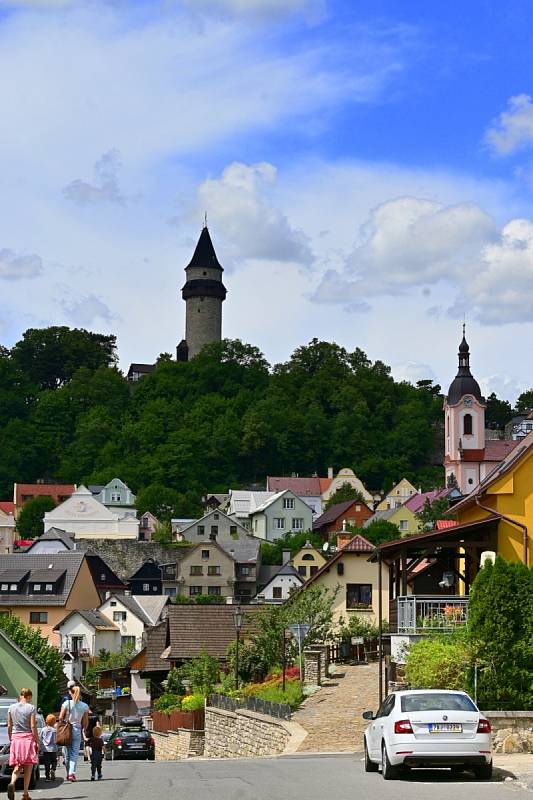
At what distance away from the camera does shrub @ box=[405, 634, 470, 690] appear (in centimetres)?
2375

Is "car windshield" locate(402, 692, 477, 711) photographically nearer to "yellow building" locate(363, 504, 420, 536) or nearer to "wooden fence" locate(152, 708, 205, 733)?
"wooden fence" locate(152, 708, 205, 733)

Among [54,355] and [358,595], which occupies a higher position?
[54,355]

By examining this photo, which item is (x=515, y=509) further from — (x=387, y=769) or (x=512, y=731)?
(x=387, y=769)

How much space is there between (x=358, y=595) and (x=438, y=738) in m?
31.8

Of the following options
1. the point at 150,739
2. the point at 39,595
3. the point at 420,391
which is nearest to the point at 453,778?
the point at 150,739

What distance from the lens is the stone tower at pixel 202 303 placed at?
6476 inches

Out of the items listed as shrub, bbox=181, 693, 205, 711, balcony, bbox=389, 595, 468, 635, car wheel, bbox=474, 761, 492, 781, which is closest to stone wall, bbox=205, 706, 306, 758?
shrub, bbox=181, 693, 205, 711

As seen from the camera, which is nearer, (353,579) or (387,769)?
(387,769)

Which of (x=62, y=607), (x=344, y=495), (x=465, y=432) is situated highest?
(x=465, y=432)

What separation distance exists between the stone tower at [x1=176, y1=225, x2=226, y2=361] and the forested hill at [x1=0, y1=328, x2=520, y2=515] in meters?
8.24

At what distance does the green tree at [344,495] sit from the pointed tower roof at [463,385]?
13.1 metres

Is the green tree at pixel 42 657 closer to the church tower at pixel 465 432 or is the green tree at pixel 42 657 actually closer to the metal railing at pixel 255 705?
the metal railing at pixel 255 705

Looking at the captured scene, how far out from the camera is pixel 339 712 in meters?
28.2

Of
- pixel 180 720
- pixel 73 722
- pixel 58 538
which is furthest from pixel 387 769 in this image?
pixel 58 538
